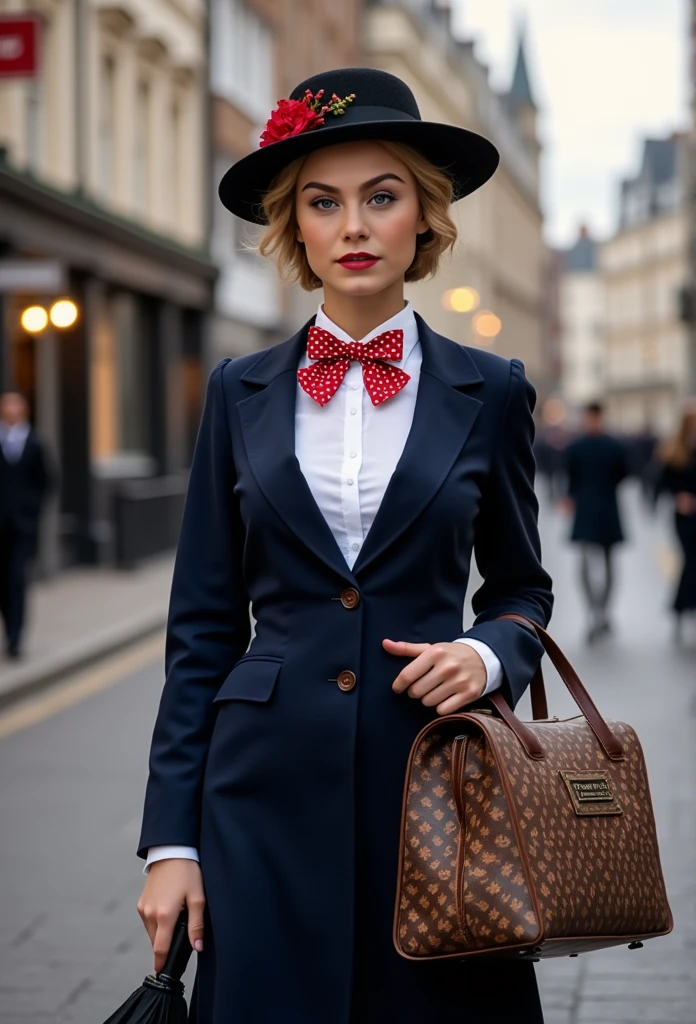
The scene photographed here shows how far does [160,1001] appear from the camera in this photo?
8.05 ft

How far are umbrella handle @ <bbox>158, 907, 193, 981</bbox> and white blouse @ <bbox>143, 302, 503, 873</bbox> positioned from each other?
91 mm

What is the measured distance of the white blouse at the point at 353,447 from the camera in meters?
2.62

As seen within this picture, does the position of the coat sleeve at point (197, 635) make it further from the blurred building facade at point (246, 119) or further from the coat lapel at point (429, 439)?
the blurred building facade at point (246, 119)

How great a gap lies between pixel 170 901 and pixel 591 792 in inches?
24.0

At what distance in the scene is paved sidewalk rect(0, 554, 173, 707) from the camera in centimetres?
1248

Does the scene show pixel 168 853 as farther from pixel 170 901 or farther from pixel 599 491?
pixel 599 491

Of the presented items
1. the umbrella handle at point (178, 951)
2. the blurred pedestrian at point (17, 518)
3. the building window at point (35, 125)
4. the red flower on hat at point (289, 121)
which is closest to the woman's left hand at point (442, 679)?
the umbrella handle at point (178, 951)

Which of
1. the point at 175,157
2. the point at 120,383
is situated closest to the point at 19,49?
the point at 120,383

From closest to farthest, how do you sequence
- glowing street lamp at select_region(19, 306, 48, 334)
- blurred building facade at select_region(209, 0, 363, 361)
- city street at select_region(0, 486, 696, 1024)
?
city street at select_region(0, 486, 696, 1024), glowing street lamp at select_region(19, 306, 48, 334), blurred building facade at select_region(209, 0, 363, 361)

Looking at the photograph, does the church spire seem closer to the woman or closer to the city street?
the city street

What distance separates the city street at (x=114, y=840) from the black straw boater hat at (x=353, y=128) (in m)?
2.95

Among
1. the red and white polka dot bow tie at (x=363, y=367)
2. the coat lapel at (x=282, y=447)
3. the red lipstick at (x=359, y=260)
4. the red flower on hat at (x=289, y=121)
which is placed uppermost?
the red flower on hat at (x=289, y=121)

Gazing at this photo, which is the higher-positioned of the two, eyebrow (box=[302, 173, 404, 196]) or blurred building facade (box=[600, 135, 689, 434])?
blurred building facade (box=[600, 135, 689, 434])

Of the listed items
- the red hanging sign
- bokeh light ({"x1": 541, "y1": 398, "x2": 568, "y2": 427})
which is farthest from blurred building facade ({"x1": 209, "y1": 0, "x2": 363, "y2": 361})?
bokeh light ({"x1": 541, "y1": 398, "x2": 568, "y2": 427})
